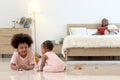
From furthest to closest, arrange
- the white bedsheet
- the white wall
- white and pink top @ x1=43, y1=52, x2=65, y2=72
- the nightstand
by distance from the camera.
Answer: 1. the white wall
2. the nightstand
3. the white bedsheet
4. white and pink top @ x1=43, y1=52, x2=65, y2=72

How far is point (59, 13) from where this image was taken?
25.3ft

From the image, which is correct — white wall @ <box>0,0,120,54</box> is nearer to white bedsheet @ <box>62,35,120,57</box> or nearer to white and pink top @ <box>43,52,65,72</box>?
white bedsheet @ <box>62,35,120,57</box>

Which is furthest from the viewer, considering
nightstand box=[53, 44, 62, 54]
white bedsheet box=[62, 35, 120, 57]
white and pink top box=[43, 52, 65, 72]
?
nightstand box=[53, 44, 62, 54]

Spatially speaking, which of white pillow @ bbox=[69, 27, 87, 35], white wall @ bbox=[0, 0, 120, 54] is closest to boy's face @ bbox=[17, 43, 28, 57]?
white pillow @ bbox=[69, 27, 87, 35]

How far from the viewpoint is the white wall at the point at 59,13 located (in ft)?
25.2

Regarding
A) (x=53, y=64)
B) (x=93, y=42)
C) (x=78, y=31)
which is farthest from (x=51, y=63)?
(x=78, y=31)

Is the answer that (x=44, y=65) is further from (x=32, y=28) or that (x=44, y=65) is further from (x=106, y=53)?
(x=32, y=28)

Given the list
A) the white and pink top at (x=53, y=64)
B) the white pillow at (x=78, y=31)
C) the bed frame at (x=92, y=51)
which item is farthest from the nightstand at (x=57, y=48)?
the white and pink top at (x=53, y=64)

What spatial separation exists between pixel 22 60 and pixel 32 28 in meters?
3.54

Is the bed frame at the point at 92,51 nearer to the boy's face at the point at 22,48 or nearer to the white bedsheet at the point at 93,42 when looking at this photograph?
the white bedsheet at the point at 93,42

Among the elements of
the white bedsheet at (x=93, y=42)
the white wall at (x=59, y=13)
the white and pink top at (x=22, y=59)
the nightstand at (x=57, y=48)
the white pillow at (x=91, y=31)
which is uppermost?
the white wall at (x=59, y=13)

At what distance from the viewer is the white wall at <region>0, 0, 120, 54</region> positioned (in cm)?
768

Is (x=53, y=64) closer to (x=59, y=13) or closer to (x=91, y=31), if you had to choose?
(x=91, y=31)

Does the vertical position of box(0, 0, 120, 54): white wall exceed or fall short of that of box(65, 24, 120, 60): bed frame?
it exceeds it
